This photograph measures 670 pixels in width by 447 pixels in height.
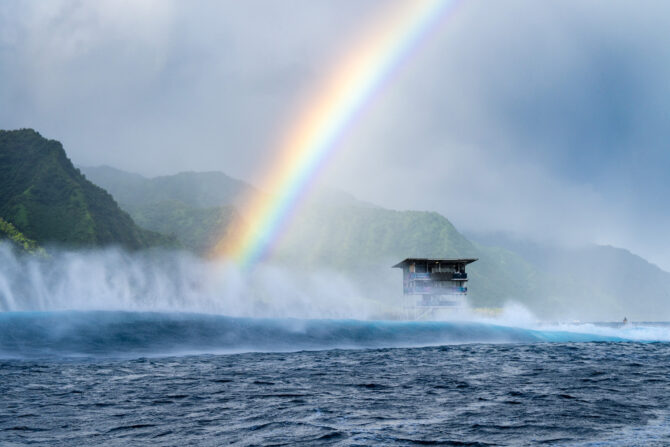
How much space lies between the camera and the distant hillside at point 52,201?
123 meters

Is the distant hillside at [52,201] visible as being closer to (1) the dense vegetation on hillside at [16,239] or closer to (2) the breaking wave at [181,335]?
(1) the dense vegetation on hillside at [16,239]

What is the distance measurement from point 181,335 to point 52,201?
114 m

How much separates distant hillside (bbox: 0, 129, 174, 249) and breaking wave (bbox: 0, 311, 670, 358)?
308 ft

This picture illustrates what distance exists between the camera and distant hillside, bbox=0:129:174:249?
122750 millimetres

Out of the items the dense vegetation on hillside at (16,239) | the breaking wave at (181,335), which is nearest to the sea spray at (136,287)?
the dense vegetation on hillside at (16,239)

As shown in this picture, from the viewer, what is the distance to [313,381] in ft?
55.5

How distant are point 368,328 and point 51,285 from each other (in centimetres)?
8586

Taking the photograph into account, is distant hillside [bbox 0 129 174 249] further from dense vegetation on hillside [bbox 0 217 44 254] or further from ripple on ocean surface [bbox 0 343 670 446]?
ripple on ocean surface [bbox 0 343 670 446]

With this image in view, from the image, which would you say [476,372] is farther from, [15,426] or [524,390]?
[15,426]

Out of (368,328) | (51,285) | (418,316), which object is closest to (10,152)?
(51,285)

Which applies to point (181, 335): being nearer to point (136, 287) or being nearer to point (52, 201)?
point (136, 287)

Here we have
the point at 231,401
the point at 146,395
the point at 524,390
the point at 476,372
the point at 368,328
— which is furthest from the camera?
the point at 368,328

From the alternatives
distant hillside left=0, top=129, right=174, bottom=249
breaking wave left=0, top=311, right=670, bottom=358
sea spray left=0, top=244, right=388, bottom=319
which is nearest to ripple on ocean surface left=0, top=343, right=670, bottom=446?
breaking wave left=0, top=311, right=670, bottom=358

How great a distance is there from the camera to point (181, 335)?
3838 centimetres
